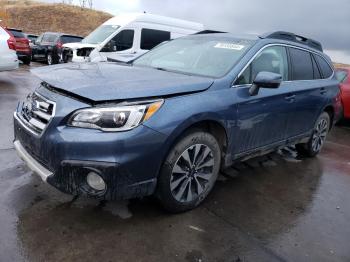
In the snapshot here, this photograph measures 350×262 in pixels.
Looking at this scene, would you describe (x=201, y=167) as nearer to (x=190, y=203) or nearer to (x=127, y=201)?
(x=190, y=203)

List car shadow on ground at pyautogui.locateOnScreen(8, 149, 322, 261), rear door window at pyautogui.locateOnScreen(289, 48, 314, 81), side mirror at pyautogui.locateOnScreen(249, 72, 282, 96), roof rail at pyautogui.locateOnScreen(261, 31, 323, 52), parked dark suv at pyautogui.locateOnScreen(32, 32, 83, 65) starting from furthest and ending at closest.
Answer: parked dark suv at pyautogui.locateOnScreen(32, 32, 83, 65)
rear door window at pyautogui.locateOnScreen(289, 48, 314, 81)
roof rail at pyautogui.locateOnScreen(261, 31, 323, 52)
side mirror at pyautogui.locateOnScreen(249, 72, 282, 96)
car shadow on ground at pyautogui.locateOnScreen(8, 149, 322, 261)

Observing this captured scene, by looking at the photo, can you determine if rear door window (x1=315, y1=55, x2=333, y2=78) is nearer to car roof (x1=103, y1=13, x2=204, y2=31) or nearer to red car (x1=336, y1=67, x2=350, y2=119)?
red car (x1=336, y1=67, x2=350, y2=119)

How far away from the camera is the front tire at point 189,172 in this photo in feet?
10.1

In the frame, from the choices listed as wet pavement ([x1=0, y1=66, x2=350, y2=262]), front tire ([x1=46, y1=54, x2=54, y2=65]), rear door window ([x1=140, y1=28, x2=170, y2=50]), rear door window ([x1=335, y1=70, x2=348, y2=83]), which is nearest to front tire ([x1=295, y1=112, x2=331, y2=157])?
wet pavement ([x1=0, y1=66, x2=350, y2=262])

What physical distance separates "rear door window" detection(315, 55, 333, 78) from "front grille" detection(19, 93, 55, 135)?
402 centimetres

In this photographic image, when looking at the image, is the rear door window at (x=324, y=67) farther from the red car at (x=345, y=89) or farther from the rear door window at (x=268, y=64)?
the red car at (x=345, y=89)

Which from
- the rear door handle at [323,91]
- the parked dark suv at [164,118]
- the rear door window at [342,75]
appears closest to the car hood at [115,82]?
the parked dark suv at [164,118]

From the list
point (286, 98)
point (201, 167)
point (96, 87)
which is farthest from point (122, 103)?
point (286, 98)

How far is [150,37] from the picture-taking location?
37.0 feet

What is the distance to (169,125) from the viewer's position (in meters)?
2.92

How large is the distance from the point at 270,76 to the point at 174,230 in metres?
1.72

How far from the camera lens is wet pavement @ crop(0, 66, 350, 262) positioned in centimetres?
279

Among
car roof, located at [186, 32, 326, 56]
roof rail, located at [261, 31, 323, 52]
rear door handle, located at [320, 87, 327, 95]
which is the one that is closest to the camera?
car roof, located at [186, 32, 326, 56]

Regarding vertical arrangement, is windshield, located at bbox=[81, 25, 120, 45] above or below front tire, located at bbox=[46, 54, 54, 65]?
above
